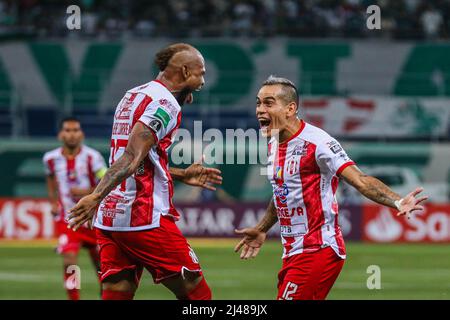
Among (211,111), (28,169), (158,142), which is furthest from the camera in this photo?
(211,111)

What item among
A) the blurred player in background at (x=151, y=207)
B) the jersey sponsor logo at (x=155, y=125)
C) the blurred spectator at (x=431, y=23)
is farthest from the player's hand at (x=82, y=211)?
the blurred spectator at (x=431, y=23)

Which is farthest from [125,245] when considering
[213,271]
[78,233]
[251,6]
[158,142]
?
[251,6]

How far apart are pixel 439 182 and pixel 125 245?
21654 millimetres

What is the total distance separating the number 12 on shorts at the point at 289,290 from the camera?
7.91m

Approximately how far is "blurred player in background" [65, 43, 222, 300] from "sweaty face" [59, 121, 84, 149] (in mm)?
6277

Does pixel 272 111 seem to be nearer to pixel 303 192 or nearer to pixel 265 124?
pixel 265 124

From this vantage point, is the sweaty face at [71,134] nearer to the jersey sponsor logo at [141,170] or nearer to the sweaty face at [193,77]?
the sweaty face at [193,77]

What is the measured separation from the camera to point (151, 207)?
820 cm

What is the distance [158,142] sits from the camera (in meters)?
8.03

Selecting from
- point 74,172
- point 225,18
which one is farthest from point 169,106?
point 225,18

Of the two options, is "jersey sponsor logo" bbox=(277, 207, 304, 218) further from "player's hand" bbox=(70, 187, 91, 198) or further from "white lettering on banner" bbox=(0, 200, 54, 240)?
"white lettering on banner" bbox=(0, 200, 54, 240)

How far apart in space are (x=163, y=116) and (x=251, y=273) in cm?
1109

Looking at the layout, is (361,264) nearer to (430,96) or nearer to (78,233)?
(78,233)

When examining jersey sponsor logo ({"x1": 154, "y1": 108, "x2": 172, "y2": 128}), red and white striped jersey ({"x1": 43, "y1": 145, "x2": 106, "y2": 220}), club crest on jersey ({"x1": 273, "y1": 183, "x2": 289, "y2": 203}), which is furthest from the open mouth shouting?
red and white striped jersey ({"x1": 43, "y1": 145, "x2": 106, "y2": 220})
